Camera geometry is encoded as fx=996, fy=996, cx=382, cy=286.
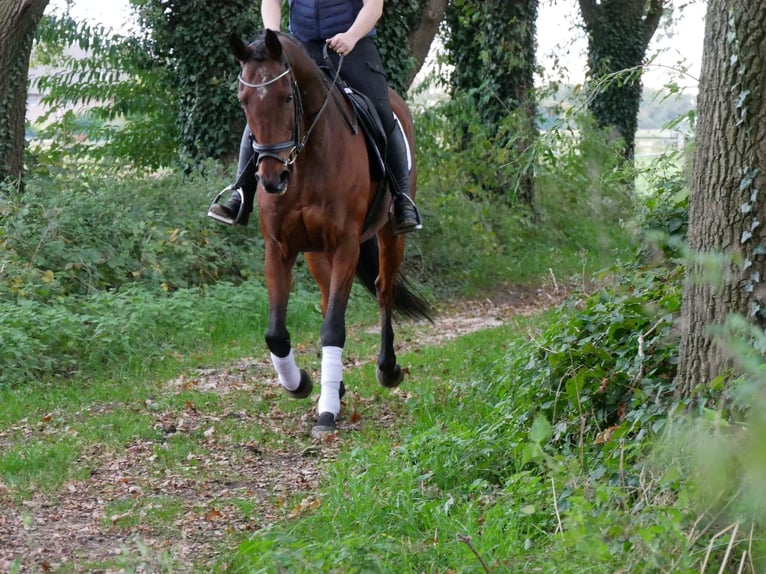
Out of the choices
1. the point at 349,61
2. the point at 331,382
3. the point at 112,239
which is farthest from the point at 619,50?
the point at 331,382

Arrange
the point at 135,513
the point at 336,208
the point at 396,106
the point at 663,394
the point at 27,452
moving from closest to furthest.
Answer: the point at 663,394, the point at 135,513, the point at 27,452, the point at 336,208, the point at 396,106

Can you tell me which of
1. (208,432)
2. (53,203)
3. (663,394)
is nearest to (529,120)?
(53,203)

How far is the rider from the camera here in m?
7.19

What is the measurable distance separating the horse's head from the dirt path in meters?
1.77

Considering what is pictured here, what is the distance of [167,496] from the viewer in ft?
18.4

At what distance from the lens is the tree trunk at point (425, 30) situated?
17.4 metres

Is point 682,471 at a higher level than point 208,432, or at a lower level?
higher

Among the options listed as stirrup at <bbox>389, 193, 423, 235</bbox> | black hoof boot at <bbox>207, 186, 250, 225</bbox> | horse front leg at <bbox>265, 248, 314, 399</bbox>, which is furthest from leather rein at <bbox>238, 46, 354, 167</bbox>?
stirrup at <bbox>389, 193, 423, 235</bbox>

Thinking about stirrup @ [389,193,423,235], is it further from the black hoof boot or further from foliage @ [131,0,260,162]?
foliage @ [131,0,260,162]

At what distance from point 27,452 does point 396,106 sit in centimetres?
446

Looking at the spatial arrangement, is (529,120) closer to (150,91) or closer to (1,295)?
(150,91)

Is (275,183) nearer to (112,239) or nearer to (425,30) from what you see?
(112,239)

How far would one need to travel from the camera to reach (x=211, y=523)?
200 inches

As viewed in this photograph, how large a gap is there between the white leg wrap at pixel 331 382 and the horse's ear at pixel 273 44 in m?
2.05
